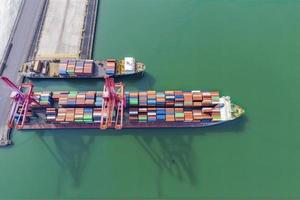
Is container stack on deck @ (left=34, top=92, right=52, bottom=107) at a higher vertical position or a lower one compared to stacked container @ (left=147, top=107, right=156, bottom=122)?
higher

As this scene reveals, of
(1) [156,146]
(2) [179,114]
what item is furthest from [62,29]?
(1) [156,146]

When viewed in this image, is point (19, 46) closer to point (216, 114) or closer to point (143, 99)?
point (143, 99)

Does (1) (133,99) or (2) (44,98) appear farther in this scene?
(2) (44,98)

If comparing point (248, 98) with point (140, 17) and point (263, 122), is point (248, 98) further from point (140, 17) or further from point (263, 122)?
point (140, 17)

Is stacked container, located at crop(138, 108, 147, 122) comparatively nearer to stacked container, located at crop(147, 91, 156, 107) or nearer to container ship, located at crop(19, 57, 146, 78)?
stacked container, located at crop(147, 91, 156, 107)

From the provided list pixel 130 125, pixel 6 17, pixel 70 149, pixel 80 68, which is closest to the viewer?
pixel 130 125

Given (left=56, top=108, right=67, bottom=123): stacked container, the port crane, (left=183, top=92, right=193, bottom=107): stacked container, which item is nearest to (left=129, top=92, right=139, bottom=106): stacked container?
(left=183, top=92, right=193, bottom=107): stacked container
